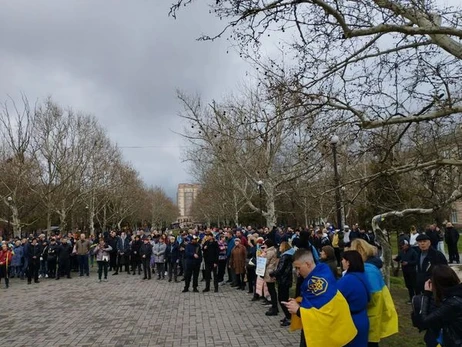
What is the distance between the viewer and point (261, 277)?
10.9 m

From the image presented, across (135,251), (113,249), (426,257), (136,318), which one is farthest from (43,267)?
(426,257)

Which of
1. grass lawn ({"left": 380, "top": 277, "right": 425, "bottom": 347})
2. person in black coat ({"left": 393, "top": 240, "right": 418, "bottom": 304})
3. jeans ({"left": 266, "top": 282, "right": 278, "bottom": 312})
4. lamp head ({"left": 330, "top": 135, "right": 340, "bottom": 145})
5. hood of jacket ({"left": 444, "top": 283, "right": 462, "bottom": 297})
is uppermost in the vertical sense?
lamp head ({"left": 330, "top": 135, "right": 340, "bottom": 145})

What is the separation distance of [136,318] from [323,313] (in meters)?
7.07

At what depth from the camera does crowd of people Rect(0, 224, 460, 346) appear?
12.3ft

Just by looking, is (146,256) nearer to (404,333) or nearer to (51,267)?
(51,267)

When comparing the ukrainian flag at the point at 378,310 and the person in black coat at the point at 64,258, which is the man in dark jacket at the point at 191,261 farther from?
the ukrainian flag at the point at 378,310

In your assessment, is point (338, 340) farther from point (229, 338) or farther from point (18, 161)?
point (18, 161)

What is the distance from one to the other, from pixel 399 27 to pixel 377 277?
3817 millimetres

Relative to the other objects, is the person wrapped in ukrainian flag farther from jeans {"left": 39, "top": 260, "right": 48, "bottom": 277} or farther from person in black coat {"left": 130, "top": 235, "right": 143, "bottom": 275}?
jeans {"left": 39, "top": 260, "right": 48, "bottom": 277}

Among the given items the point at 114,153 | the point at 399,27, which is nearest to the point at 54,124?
the point at 114,153

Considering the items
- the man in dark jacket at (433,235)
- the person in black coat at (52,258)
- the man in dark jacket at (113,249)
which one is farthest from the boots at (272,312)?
the person in black coat at (52,258)

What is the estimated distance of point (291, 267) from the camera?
8.67 metres

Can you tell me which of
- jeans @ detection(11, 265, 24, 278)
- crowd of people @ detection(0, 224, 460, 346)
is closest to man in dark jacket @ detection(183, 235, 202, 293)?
crowd of people @ detection(0, 224, 460, 346)

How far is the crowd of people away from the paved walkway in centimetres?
70
